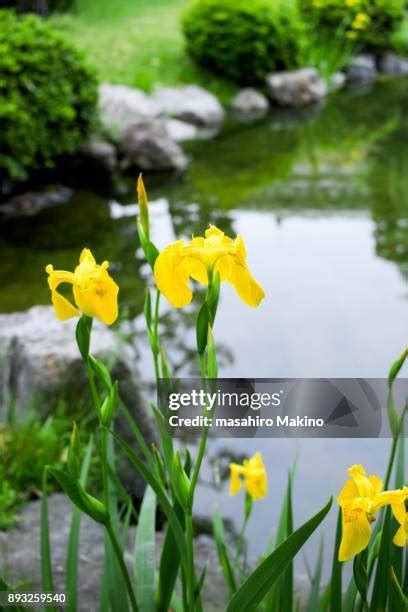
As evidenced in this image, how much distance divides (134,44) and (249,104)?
2.22 meters

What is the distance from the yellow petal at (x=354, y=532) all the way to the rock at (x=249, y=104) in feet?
29.8

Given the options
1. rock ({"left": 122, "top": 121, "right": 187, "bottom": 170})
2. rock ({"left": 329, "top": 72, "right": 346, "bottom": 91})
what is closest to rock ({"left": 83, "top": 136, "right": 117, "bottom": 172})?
rock ({"left": 122, "top": 121, "right": 187, "bottom": 170})

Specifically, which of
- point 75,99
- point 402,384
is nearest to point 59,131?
point 75,99

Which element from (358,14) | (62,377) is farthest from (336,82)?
(62,377)

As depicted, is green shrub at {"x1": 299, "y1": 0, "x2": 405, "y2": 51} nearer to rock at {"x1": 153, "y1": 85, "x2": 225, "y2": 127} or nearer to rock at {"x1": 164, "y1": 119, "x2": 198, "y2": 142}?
rock at {"x1": 153, "y1": 85, "x2": 225, "y2": 127}

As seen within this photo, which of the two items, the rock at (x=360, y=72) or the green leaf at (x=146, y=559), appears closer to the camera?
the green leaf at (x=146, y=559)

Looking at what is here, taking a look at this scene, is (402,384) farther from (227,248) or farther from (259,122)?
(259,122)

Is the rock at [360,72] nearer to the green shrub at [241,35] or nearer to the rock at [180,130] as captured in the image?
the green shrub at [241,35]

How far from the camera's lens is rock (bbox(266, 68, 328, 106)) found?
9938 mm

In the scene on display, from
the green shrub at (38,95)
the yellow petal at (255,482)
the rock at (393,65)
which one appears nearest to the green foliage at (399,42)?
the rock at (393,65)

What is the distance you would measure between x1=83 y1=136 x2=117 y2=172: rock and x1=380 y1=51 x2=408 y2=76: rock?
709cm

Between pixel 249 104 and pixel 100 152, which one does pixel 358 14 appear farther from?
pixel 100 152

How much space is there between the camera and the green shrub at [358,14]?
11.7m

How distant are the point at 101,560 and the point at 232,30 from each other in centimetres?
918
